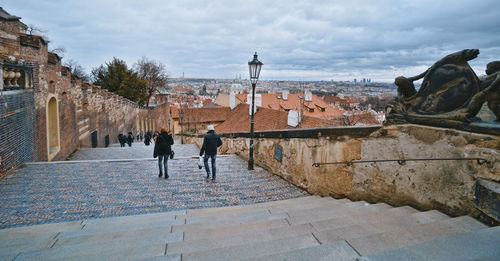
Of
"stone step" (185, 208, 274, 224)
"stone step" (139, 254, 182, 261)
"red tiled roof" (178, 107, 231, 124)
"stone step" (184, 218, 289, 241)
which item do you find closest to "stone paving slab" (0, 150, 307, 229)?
"stone step" (185, 208, 274, 224)

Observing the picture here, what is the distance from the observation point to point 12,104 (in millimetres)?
7258

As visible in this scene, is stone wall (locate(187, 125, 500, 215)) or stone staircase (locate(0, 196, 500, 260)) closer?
stone staircase (locate(0, 196, 500, 260))

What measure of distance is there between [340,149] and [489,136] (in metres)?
2.26

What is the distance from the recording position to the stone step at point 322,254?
→ 2070mm

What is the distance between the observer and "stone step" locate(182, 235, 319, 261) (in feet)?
7.50

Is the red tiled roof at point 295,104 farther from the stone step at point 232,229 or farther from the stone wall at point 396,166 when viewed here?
the stone step at point 232,229

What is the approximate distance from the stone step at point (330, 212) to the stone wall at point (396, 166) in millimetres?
444

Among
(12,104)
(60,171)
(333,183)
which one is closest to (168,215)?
(333,183)

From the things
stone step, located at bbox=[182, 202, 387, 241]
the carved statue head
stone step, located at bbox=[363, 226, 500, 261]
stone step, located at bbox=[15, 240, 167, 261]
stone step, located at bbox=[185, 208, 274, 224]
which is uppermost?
the carved statue head

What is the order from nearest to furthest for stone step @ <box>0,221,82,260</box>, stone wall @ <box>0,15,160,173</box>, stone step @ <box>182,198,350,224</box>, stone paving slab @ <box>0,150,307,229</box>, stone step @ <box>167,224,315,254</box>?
stone step @ <box>167,224,315,254</box>
stone step @ <box>0,221,82,260</box>
stone step @ <box>182,198,350,224</box>
stone paving slab @ <box>0,150,307,229</box>
stone wall @ <box>0,15,160,173</box>

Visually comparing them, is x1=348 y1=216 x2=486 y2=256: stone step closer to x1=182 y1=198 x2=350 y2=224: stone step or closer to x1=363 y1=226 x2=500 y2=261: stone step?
x1=363 y1=226 x2=500 y2=261: stone step

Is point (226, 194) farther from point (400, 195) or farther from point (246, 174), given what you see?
point (400, 195)

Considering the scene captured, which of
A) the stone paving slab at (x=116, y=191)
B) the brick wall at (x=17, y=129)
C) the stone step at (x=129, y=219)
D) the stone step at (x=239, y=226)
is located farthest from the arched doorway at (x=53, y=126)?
the stone step at (x=239, y=226)

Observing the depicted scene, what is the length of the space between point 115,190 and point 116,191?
0.08m
